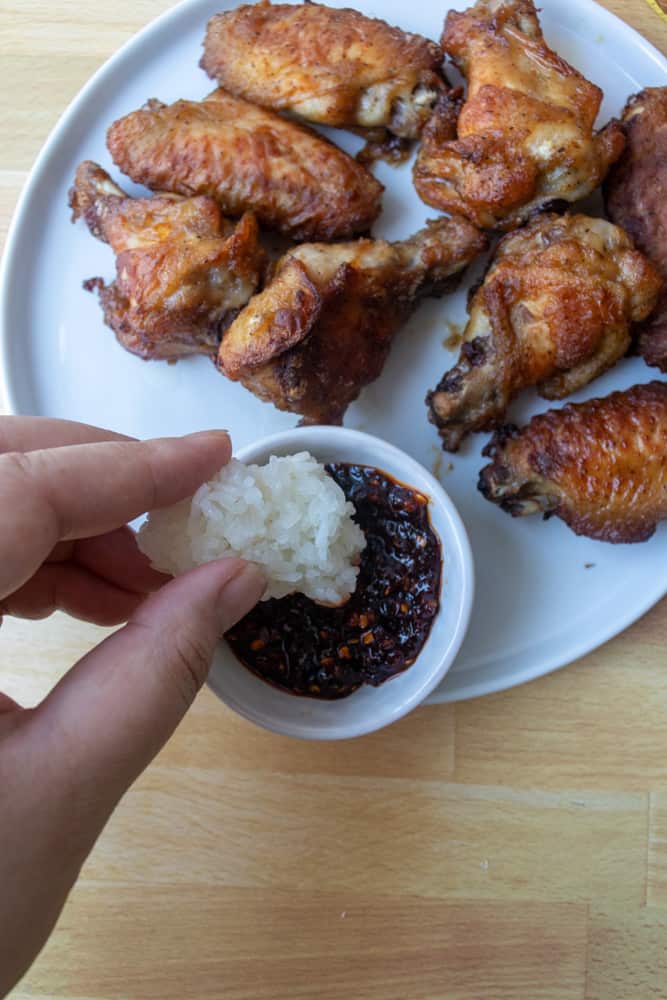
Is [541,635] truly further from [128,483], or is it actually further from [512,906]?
[128,483]

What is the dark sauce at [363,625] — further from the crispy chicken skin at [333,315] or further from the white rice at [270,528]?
the crispy chicken skin at [333,315]

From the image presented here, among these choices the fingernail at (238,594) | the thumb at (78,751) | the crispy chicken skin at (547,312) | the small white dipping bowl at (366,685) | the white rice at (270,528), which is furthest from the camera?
the crispy chicken skin at (547,312)

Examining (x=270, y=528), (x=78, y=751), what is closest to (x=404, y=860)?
(x=270, y=528)

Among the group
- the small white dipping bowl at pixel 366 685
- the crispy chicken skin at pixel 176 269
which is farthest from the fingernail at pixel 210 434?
the crispy chicken skin at pixel 176 269

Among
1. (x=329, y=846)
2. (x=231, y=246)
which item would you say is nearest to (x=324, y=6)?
(x=231, y=246)

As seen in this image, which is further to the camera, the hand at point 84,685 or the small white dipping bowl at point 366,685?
the small white dipping bowl at point 366,685

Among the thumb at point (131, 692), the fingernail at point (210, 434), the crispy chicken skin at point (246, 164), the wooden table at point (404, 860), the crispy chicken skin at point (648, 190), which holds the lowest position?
the wooden table at point (404, 860)

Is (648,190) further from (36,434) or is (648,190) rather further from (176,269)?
(36,434)
